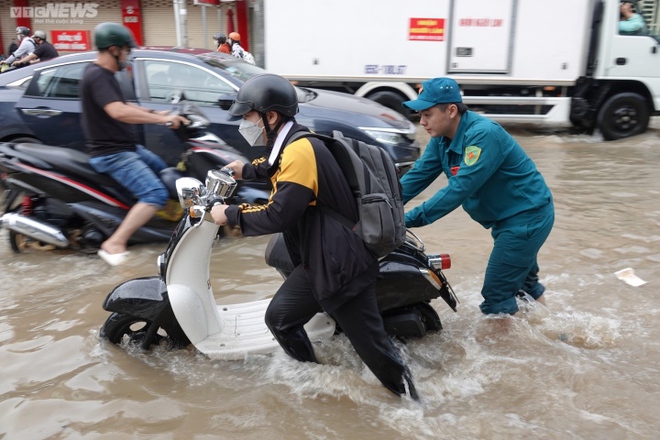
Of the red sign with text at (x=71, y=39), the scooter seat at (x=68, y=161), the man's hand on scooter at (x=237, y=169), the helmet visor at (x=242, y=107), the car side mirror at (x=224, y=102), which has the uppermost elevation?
the red sign with text at (x=71, y=39)

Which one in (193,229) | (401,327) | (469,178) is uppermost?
(469,178)

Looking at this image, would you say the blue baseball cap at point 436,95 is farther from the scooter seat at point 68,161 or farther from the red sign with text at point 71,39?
the red sign with text at point 71,39

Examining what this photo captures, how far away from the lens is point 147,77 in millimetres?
6184

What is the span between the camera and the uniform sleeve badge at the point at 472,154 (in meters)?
3.09

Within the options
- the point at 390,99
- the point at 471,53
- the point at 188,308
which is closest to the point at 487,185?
the point at 188,308

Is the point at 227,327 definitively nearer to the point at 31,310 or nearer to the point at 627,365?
the point at 31,310

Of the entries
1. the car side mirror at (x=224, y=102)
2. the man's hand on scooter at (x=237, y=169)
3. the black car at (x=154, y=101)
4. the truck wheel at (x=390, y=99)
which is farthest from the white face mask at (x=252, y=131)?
the truck wheel at (x=390, y=99)

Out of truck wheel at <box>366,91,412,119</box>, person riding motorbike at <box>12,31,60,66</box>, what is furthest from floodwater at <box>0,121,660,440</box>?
person riding motorbike at <box>12,31,60,66</box>

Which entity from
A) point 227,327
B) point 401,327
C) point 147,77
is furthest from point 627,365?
point 147,77

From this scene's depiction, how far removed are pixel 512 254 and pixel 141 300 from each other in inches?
79.6

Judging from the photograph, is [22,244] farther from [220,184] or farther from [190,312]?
[220,184]

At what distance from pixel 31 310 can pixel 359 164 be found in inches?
109

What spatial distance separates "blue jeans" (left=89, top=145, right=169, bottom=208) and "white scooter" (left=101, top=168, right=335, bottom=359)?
1683 millimetres

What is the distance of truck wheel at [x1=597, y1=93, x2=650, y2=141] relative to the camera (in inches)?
397
